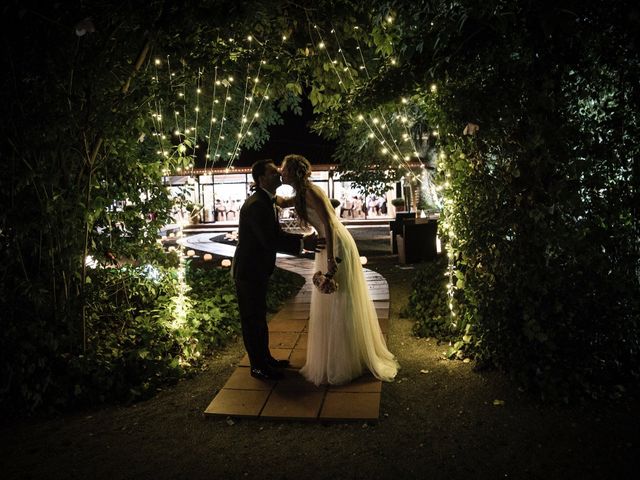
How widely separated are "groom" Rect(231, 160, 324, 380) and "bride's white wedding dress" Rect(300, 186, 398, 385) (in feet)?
0.80

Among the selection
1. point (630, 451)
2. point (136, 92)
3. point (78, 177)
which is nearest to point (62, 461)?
point (78, 177)

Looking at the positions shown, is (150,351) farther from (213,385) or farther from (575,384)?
(575,384)

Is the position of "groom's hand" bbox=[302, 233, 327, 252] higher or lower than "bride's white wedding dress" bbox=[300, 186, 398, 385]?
higher

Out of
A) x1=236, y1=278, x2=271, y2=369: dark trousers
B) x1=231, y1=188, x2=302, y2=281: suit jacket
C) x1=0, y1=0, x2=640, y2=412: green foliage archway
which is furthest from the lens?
x1=236, y1=278, x2=271, y2=369: dark trousers

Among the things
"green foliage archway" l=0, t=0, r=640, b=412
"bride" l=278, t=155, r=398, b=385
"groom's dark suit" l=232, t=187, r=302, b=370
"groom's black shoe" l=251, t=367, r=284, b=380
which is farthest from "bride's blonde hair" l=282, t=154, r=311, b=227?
"groom's black shoe" l=251, t=367, r=284, b=380

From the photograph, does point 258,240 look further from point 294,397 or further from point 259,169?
point 294,397

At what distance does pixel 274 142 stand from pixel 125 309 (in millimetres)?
21528

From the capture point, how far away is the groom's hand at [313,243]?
4.39 m

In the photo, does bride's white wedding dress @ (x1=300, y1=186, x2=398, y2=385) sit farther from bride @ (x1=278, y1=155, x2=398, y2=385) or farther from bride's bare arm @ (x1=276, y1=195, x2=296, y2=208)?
bride's bare arm @ (x1=276, y1=195, x2=296, y2=208)

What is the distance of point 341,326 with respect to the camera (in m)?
4.38

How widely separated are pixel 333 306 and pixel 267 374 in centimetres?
93

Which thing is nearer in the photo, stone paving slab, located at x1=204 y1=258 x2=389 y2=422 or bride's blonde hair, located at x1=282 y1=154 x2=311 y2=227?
stone paving slab, located at x1=204 y1=258 x2=389 y2=422

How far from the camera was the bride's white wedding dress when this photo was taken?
14.4 ft

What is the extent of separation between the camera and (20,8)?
3945 millimetres
